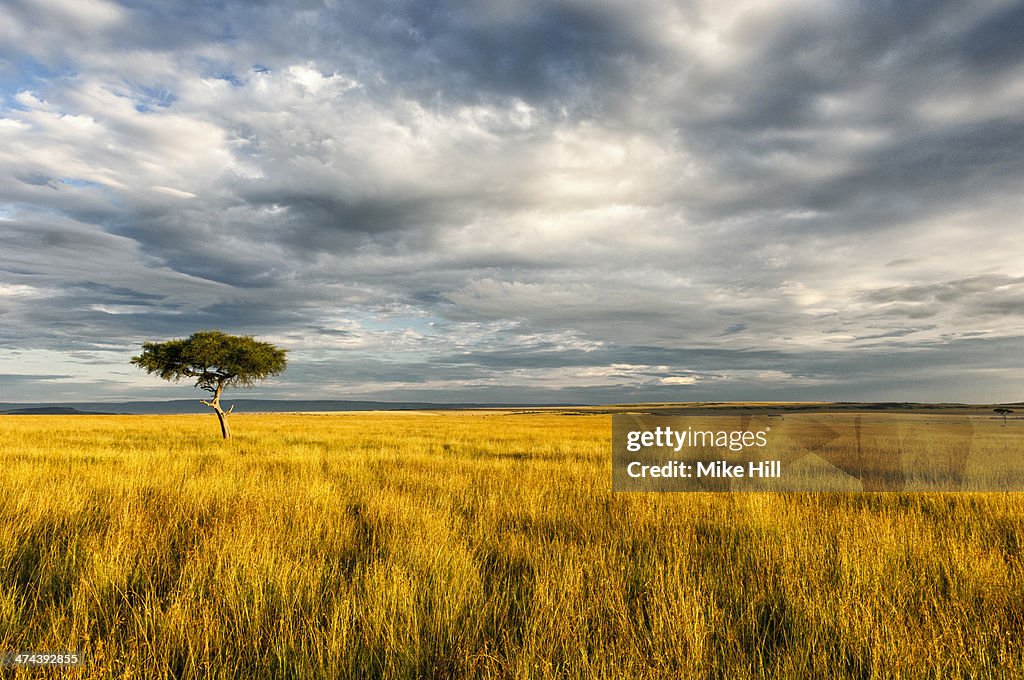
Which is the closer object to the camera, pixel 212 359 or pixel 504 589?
pixel 504 589

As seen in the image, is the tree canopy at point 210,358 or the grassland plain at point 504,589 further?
the tree canopy at point 210,358

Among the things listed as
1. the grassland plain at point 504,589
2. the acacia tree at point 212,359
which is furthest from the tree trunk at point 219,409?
the grassland plain at point 504,589

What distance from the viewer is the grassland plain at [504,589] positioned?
3.70 metres

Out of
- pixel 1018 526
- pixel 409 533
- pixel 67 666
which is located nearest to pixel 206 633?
pixel 67 666

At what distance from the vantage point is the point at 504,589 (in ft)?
16.9

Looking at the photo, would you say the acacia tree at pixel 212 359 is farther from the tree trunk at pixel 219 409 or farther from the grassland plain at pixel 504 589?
the grassland plain at pixel 504 589

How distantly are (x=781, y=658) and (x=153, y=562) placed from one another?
19.0 ft

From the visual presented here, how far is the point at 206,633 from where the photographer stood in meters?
3.80

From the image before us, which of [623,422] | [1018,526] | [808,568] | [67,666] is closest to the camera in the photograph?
[67,666]

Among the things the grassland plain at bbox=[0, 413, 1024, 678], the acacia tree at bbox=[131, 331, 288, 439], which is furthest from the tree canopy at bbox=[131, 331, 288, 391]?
the grassland plain at bbox=[0, 413, 1024, 678]

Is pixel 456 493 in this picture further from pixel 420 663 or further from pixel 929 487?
pixel 929 487

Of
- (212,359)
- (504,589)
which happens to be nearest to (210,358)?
(212,359)

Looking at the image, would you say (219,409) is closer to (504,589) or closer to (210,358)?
(210,358)

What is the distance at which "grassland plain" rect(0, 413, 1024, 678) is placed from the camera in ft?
12.1
